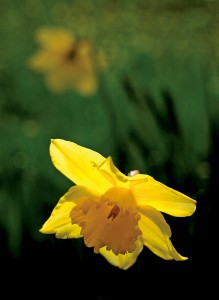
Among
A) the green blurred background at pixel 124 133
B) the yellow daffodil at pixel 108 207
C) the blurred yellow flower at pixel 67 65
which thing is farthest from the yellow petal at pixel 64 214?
the blurred yellow flower at pixel 67 65

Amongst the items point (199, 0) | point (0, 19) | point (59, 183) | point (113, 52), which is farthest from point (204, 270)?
point (0, 19)

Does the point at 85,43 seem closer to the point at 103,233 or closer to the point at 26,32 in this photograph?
the point at 26,32

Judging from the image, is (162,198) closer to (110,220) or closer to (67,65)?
(110,220)

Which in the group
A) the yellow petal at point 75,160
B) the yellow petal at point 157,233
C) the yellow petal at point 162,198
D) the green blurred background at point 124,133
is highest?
the yellow petal at point 75,160

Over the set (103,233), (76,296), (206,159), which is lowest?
(76,296)

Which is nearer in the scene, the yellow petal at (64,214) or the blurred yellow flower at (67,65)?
the yellow petal at (64,214)

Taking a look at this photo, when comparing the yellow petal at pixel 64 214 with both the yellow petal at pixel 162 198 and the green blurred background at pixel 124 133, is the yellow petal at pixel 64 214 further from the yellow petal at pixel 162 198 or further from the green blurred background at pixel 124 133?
the green blurred background at pixel 124 133

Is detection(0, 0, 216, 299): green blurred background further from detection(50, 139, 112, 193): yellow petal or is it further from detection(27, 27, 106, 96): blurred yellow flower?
detection(50, 139, 112, 193): yellow petal
